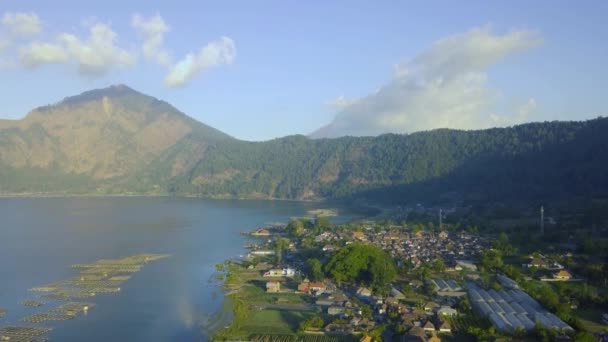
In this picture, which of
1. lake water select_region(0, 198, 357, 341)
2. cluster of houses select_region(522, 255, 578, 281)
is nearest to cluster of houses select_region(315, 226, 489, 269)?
cluster of houses select_region(522, 255, 578, 281)

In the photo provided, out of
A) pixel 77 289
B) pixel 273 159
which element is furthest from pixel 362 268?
pixel 273 159

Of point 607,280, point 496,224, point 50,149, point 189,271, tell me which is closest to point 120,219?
point 189,271

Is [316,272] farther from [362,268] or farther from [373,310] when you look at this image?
[373,310]

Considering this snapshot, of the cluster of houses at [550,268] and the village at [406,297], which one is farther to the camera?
the cluster of houses at [550,268]

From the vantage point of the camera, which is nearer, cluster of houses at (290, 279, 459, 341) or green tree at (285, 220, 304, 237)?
cluster of houses at (290, 279, 459, 341)

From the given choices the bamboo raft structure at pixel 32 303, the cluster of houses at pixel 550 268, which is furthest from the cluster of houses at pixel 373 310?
the bamboo raft structure at pixel 32 303

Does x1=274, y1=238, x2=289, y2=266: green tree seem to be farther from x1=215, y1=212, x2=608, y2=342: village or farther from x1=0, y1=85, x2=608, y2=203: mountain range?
x1=0, y1=85, x2=608, y2=203: mountain range

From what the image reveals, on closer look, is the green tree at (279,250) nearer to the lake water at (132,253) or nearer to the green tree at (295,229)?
the lake water at (132,253)
